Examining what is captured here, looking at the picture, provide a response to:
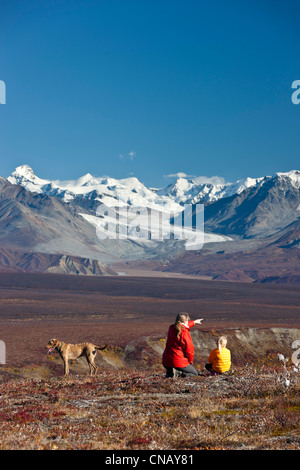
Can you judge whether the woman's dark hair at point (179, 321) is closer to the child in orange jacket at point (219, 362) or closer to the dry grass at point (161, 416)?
the dry grass at point (161, 416)

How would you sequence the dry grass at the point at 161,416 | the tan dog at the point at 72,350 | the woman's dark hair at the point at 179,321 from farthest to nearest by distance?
the tan dog at the point at 72,350 < the woman's dark hair at the point at 179,321 < the dry grass at the point at 161,416

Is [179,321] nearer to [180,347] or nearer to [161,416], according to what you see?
[180,347]

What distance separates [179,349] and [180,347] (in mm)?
107

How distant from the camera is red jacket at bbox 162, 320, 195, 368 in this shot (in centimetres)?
1377

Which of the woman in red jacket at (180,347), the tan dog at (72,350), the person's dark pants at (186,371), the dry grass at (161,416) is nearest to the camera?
the dry grass at (161,416)

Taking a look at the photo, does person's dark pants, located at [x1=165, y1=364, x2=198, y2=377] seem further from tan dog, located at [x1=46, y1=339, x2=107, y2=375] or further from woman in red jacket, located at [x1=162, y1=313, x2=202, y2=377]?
tan dog, located at [x1=46, y1=339, x2=107, y2=375]

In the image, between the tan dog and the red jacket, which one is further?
the tan dog

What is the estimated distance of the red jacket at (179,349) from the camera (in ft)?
45.2

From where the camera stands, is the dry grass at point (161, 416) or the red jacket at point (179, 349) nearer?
the dry grass at point (161, 416)

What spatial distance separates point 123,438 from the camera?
8.41 metres

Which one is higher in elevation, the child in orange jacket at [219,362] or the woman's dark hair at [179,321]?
the woman's dark hair at [179,321]

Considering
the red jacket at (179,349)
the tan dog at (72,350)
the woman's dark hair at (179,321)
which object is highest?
the woman's dark hair at (179,321)

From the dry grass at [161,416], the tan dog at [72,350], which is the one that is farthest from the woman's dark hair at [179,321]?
the tan dog at [72,350]

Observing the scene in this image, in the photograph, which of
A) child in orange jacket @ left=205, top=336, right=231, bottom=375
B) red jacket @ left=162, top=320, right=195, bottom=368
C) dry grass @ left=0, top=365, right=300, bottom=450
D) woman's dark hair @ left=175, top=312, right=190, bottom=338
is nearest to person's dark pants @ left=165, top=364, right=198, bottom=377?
red jacket @ left=162, top=320, right=195, bottom=368
